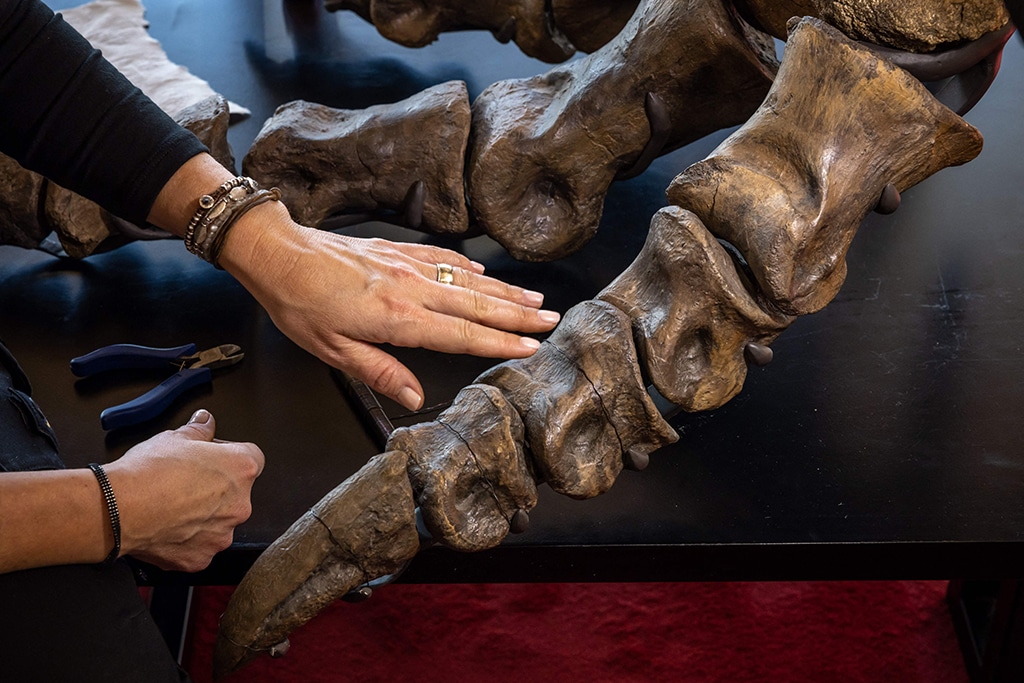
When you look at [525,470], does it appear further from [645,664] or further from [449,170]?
[645,664]

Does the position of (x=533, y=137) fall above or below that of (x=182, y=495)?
above

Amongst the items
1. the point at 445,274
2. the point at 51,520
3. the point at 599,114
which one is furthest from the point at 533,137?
the point at 51,520

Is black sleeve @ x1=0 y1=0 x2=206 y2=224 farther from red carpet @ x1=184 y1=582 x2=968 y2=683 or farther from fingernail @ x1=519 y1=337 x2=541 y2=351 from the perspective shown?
red carpet @ x1=184 y1=582 x2=968 y2=683

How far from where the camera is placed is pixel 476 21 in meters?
1.79

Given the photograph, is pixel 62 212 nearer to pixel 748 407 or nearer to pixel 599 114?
pixel 599 114

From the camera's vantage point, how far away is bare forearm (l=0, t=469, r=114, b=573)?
3.25 ft

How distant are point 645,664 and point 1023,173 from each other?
1021 millimetres

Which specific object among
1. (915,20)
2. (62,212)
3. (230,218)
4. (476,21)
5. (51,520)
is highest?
(915,20)

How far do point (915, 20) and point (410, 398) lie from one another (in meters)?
0.65

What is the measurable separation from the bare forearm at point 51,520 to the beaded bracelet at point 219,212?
0.27 metres

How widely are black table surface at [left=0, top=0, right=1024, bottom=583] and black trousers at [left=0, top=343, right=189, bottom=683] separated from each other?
0.16 m

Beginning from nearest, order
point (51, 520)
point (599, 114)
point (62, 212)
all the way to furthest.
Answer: point (51, 520), point (599, 114), point (62, 212)

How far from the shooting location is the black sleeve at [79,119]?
121 cm

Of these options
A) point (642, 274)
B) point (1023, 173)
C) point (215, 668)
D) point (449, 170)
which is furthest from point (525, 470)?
point (1023, 173)
